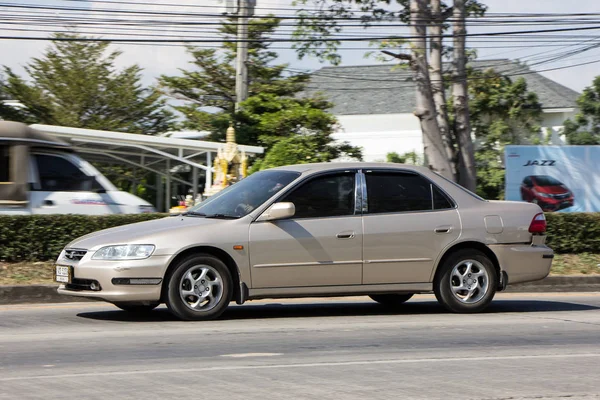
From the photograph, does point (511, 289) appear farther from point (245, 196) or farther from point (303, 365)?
point (303, 365)

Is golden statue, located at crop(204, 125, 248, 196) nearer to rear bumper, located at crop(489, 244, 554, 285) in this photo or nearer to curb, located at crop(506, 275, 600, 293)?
curb, located at crop(506, 275, 600, 293)

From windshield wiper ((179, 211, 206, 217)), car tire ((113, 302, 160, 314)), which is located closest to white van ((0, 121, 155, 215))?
car tire ((113, 302, 160, 314))

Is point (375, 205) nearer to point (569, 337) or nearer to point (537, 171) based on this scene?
point (569, 337)

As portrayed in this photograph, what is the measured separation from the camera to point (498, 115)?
1499 inches

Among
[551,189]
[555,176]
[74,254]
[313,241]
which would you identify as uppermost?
[555,176]

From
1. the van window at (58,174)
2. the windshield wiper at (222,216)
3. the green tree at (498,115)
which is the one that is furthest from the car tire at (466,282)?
the green tree at (498,115)

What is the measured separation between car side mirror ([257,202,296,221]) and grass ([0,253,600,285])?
4219 mm

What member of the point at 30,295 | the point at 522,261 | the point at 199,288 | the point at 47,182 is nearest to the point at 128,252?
the point at 199,288

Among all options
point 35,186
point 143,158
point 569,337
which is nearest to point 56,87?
point 143,158

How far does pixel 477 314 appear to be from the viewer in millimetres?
10508

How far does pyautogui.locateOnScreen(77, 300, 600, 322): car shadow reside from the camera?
10055mm

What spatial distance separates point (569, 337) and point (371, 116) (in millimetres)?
40527

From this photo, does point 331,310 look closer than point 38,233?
Yes

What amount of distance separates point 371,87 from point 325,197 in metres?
41.5
